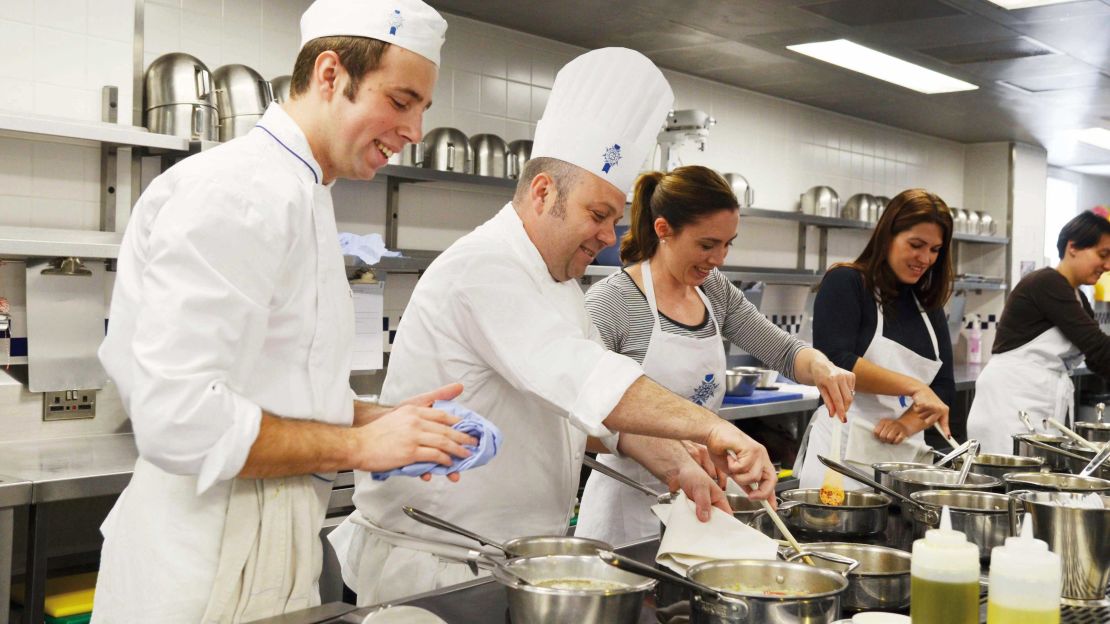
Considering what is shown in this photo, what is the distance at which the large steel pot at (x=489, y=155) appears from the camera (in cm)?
440

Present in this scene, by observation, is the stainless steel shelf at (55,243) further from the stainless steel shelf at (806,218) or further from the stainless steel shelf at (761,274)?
the stainless steel shelf at (806,218)

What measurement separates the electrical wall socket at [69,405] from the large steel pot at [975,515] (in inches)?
103

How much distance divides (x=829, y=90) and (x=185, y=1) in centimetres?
379

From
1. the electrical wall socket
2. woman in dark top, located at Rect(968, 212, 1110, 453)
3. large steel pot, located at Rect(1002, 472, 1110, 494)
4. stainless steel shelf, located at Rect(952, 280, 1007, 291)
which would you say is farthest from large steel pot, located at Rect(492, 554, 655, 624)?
stainless steel shelf, located at Rect(952, 280, 1007, 291)

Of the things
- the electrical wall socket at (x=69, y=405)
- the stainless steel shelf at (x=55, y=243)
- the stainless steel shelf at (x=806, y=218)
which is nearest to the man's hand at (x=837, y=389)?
the stainless steel shelf at (x=55, y=243)

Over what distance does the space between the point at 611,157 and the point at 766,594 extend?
0.95 metres

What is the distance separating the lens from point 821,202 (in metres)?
6.40

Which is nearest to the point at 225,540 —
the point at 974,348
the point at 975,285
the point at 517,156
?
the point at 517,156

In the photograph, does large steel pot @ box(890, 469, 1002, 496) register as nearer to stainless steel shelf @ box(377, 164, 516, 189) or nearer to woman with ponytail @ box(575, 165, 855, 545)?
woman with ponytail @ box(575, 165, 855, 545)

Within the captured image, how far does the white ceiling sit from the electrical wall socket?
2125mm

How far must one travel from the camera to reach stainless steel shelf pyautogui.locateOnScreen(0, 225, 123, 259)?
9.64 feet

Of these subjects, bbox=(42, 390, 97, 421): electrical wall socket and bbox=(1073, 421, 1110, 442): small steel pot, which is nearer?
bbox=(1073, 421, 1110, 442): small steel pot

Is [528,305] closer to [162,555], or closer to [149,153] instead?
[162,555]

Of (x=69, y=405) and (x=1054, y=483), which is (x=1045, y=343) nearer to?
(x=1054, y=483)
